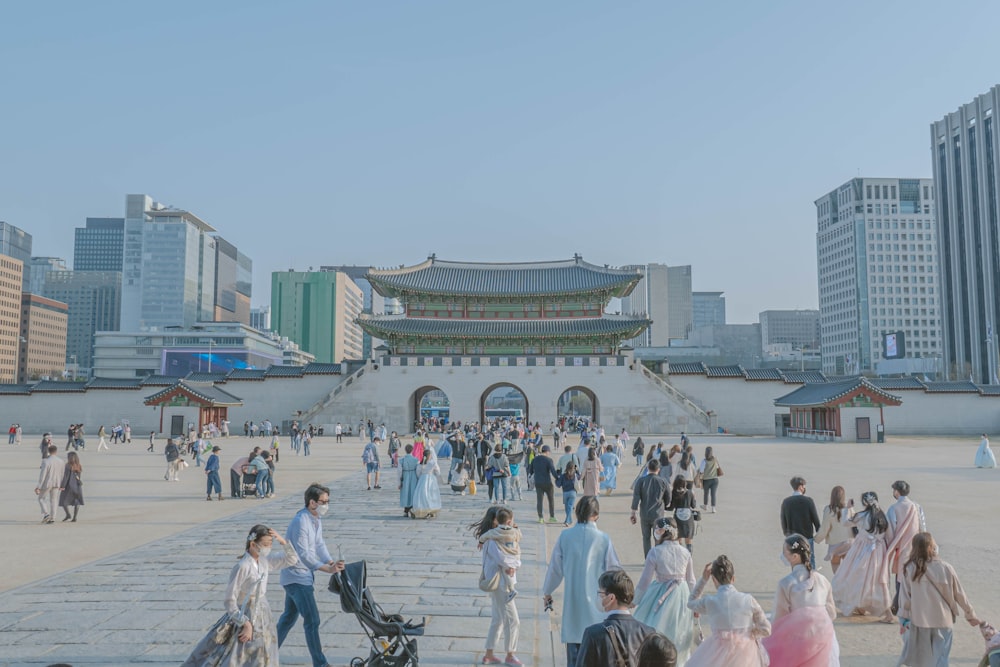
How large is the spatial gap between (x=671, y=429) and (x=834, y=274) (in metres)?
103

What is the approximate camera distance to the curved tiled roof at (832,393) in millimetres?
39469

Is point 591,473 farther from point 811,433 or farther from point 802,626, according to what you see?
point 811,433

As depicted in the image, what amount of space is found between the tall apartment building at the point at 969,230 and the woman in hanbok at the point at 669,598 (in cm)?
10095

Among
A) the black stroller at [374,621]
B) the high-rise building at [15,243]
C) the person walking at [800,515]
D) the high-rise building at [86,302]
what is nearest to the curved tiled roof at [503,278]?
the person walking at [800,515]

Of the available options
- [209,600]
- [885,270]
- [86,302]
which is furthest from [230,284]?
[209,600]

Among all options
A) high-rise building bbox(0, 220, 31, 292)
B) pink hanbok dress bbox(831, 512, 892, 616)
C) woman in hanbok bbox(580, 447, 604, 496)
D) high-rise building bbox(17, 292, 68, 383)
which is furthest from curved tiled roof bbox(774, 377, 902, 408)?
high-rise building bbox(0, 220, 31, 292)

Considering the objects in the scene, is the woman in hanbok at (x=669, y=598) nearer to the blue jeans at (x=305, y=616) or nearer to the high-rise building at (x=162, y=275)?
the blue jeans at (x=305, y=616)

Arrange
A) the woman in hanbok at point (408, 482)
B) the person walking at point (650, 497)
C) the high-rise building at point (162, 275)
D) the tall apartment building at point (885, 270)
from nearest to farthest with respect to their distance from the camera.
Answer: the person walking at point (650, 497), the woman in hanbok at point (408, 482), the tall apartment building at point (885, 270), the high-rise building at point (162, 275)

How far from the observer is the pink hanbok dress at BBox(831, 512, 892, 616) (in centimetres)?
761

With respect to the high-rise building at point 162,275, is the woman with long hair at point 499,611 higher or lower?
lower

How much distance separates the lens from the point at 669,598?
5.68m

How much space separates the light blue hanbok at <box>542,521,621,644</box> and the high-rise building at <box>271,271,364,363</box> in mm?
144597

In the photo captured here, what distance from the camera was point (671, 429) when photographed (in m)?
46.2

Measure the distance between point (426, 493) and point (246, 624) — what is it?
9.36m
